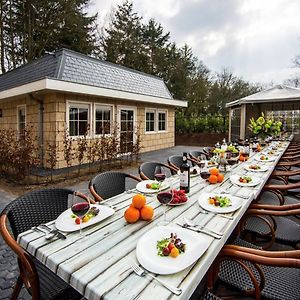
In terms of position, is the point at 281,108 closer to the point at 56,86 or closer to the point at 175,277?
the point at 56,86

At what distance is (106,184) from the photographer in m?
2.35

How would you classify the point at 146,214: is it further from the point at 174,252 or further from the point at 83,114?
the point at 83,114

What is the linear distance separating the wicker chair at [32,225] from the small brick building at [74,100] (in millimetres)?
4413

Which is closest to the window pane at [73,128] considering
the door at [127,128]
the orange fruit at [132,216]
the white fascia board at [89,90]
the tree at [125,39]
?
the white fascia board at [89,90]

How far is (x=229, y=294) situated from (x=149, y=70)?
19.3m

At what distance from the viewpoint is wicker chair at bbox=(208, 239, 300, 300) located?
3.72ft

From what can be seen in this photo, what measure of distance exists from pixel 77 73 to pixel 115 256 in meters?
6.89

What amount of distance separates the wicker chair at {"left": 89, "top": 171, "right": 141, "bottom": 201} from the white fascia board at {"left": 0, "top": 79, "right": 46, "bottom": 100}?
13.5 ft

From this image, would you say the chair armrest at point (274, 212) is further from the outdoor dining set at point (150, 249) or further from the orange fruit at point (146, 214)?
the orange fruit at point (146, 214)

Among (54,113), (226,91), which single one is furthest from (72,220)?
(226,91)

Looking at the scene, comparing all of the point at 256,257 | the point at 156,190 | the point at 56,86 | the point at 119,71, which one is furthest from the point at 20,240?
the point at 119,71

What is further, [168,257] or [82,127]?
[82,127]

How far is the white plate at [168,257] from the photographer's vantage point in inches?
37.2

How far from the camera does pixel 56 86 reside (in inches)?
218
